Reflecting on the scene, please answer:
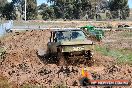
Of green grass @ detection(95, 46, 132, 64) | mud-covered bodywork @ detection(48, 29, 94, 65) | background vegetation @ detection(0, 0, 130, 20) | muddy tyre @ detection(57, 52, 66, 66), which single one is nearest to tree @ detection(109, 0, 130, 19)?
background vegetation @ detection(0, 0, 130, 20)

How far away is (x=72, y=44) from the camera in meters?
17.9

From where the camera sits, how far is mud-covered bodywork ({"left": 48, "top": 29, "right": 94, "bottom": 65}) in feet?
58.9

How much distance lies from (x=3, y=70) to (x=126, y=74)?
5.02 metres

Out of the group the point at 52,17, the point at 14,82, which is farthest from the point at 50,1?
the point at 14,82

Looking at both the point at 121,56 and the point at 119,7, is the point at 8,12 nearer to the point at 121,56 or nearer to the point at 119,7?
the point at 119,7

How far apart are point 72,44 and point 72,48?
175 millimetres

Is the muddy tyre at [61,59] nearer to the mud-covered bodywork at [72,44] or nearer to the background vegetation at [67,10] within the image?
the mud-covered bodywork at [72,44]

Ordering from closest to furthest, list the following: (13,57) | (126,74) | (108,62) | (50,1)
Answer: (126,74) < (108,62) < (13,57) < (50,1)

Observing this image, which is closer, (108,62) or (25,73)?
(25,73)

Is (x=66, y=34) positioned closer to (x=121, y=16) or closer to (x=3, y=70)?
(x=3, y=70)

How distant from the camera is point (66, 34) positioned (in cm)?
1925

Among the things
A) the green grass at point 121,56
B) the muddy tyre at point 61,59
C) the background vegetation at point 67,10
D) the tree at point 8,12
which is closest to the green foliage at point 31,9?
the background vegetation at point 67,10

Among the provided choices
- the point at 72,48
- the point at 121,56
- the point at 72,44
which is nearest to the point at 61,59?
the point at 72,48

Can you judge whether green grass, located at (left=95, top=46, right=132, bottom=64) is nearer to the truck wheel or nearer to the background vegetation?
the truck wheel
